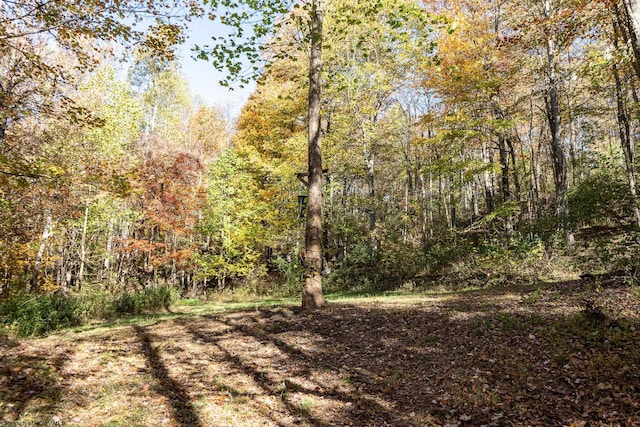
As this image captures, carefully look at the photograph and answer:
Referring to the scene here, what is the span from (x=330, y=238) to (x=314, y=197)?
1406 centimetres

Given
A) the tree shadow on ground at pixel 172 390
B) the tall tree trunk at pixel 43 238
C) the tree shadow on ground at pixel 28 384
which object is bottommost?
the tree shadow on ground at pixel 172 390

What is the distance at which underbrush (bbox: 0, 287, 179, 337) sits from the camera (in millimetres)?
9797

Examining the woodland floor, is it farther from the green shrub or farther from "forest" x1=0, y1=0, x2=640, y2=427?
the green shrub

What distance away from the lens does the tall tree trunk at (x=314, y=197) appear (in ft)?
29.8

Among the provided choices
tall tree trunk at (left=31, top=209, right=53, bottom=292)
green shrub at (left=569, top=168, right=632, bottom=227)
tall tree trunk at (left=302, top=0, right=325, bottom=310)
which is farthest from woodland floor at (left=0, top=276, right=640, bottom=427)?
tall tree trunk at (left=31, top=209, right=53, bottom=292)

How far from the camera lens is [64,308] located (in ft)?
37.2

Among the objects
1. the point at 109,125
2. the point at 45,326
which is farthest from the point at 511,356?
the point at 109,125

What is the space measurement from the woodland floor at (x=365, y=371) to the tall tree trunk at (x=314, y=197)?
1.13 metres

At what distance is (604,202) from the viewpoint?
10.3 metres

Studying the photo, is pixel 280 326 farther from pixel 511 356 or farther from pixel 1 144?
pixel 1 144

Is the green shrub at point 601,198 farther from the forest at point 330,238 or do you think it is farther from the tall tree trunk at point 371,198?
the tall tree trunk at point 371,198

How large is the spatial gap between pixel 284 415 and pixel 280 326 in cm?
359

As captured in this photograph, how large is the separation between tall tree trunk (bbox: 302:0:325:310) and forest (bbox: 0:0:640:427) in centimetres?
6

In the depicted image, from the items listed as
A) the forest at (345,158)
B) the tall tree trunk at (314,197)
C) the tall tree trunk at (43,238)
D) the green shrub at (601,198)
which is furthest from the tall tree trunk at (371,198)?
the tall tree trunk at (43,238)
